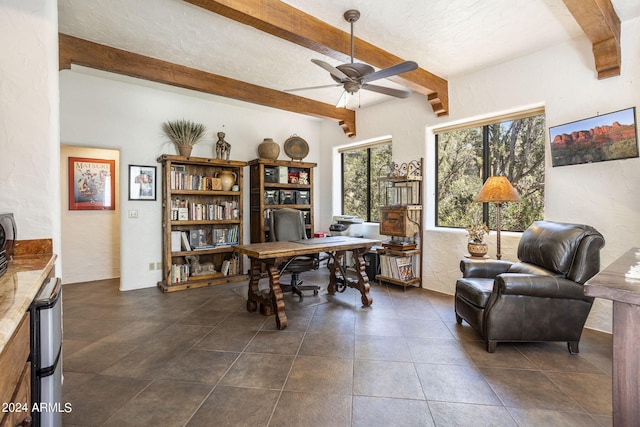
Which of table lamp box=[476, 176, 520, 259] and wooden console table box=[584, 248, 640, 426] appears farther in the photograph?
table lamp box=[476, 176, 520, 259]

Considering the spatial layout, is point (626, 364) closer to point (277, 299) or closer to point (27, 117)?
point (277, 299)

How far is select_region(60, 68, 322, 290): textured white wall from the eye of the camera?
150 inches

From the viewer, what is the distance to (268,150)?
16.2 ft

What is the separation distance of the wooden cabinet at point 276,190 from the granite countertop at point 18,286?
127 inches

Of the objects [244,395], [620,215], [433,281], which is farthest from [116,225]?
[620,215]

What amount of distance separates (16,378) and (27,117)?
1.45 metres

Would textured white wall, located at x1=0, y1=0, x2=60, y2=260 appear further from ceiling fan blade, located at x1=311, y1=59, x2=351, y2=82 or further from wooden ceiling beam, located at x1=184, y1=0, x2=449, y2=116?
ceiling fan blade, located at x1=311, y1=59, x2=351, y2=82

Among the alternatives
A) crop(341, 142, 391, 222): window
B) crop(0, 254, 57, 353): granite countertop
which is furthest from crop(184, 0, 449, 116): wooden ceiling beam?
crop(0, 254, 57, 353): granite countertop

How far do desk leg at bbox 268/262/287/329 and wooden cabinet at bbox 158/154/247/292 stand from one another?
1.82 meters

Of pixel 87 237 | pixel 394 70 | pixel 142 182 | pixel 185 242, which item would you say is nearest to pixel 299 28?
pixel 394 70

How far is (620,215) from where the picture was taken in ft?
8.84

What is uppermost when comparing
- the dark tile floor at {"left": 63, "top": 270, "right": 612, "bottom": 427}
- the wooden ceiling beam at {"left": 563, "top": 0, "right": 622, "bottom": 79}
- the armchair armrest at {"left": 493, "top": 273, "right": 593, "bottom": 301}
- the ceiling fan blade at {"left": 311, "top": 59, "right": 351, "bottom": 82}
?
the wooden ceiling beam at {"left": 563, "top": 0, "right": 622, "bottom": 79}

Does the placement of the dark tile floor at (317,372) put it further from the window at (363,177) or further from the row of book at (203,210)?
the window at (363,177)

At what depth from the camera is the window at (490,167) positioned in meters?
3.44
